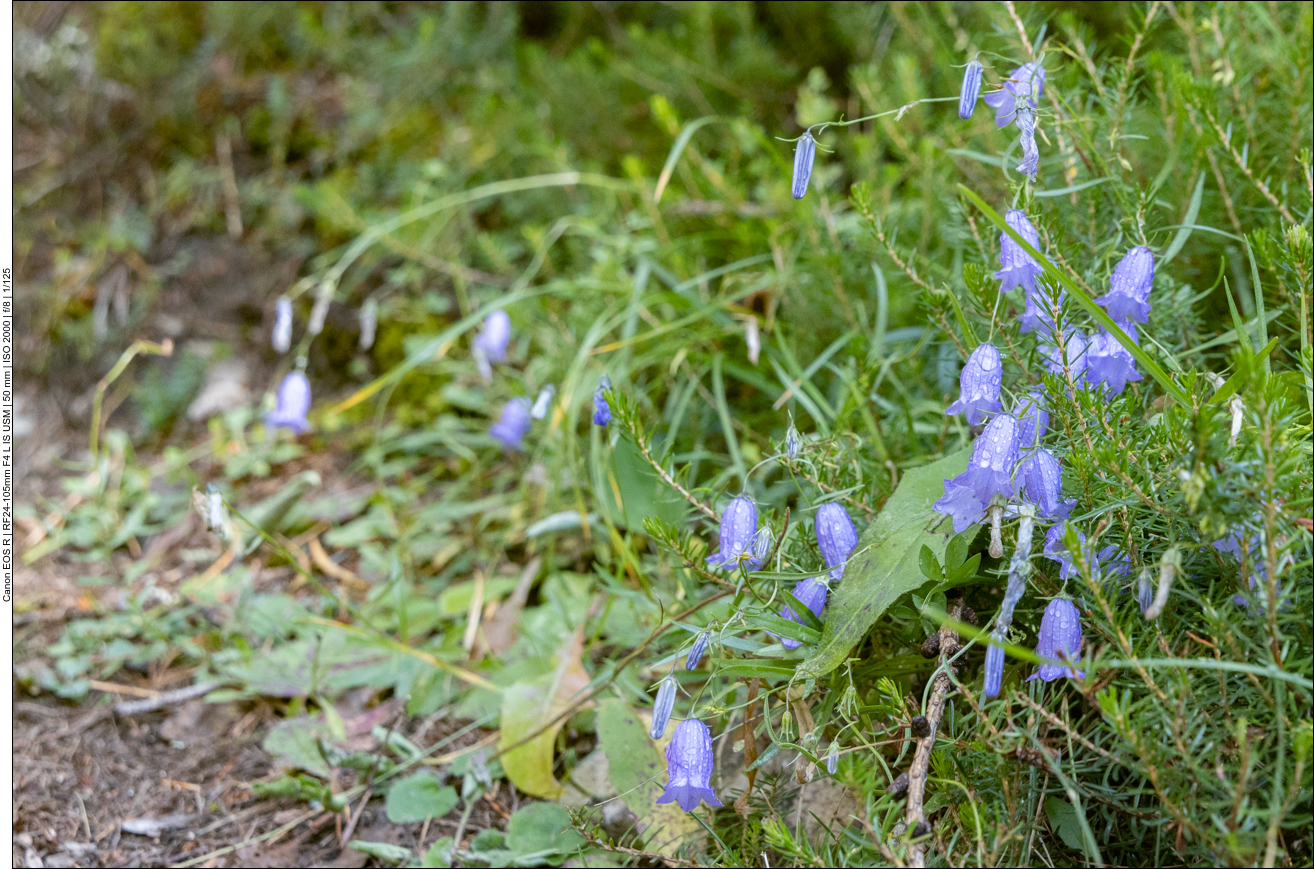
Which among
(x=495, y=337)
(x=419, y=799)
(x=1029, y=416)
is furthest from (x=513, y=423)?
(x=1029, y=416)

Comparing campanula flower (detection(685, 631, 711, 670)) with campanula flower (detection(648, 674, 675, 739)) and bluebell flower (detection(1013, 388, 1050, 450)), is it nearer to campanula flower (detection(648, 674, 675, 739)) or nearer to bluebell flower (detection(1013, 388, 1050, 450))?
campanula flower (detection(648, 674, 675, 739))

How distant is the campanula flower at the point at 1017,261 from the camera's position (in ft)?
4.05

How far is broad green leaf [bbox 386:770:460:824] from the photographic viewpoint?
1660mm

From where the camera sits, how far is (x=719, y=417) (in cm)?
224

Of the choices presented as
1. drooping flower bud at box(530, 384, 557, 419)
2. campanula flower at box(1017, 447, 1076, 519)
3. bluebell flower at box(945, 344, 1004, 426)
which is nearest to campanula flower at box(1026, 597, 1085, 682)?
campanula flower at box(1017, 447, 1076, 519)

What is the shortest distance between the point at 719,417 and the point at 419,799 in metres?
1.06

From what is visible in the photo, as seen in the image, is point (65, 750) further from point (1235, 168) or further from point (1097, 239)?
point (1235, 168)

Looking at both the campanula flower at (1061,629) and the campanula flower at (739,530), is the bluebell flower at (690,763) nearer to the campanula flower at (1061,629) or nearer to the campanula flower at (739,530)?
the campanula flower at (739,530)

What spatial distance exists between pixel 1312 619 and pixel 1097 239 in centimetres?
Result: 82

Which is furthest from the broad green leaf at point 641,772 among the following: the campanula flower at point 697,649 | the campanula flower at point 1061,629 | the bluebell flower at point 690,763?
the campanula flower at point 1061,629

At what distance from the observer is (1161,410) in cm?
124

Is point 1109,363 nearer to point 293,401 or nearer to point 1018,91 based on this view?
point 1018,91

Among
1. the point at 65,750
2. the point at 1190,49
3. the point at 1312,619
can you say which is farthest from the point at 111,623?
the point at 1190,49

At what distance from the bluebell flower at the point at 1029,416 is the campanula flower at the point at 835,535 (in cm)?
25
